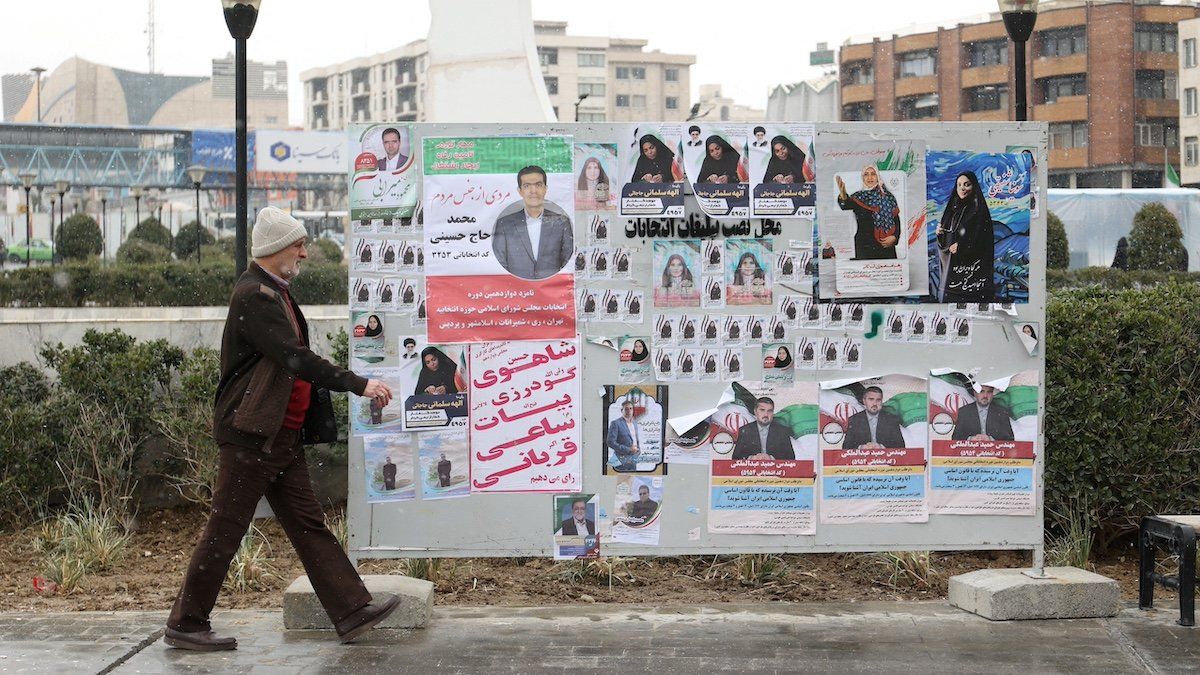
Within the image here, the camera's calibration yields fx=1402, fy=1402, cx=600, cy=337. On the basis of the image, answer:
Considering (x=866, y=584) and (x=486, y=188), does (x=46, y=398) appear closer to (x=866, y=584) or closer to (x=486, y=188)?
(x=486, y=188)

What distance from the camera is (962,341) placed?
6449 mm

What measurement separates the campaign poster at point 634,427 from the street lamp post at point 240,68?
2.58 m

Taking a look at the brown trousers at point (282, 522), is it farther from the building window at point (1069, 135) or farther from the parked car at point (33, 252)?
the building window at point (1069, 135)

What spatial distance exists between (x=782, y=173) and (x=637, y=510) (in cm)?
166

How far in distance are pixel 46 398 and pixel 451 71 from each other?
19.0 ft

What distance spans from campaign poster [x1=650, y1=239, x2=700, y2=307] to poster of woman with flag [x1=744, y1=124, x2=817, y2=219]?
0.33m

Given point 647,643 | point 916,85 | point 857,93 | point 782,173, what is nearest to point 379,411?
point 647,643

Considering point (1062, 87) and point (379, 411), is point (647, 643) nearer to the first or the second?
point (379, 411)

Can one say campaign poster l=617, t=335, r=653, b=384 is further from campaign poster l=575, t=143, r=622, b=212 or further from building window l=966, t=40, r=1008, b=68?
building window l=966, t=40, r=1008, b=68

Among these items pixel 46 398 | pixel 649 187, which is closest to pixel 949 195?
pixel 649 187

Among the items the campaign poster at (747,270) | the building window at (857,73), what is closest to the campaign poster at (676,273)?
the campaign poster at (747,270)

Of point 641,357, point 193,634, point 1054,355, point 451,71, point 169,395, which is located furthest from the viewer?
point 451,71

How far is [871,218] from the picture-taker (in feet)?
20.8

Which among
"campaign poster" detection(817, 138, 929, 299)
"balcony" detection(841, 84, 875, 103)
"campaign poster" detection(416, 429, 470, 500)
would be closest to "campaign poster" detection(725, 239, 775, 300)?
"campaign poster" detection(817, 138, 929, 299)
